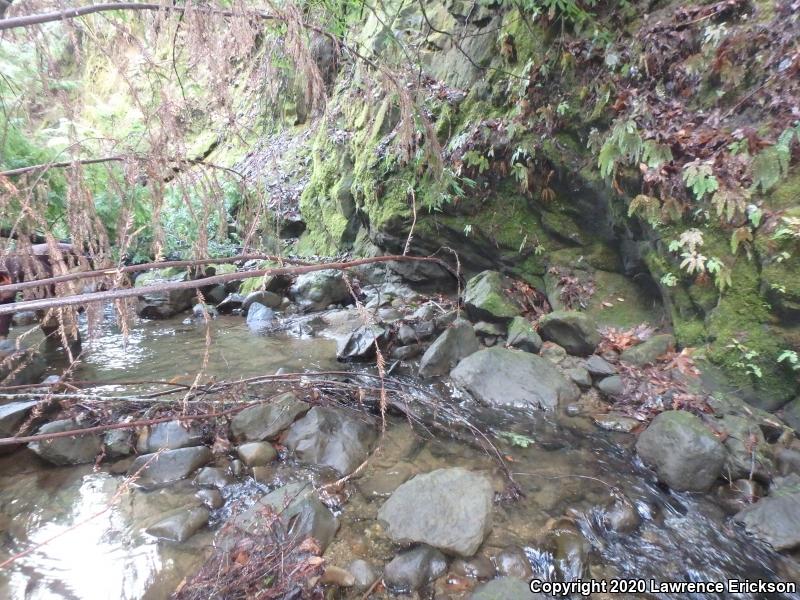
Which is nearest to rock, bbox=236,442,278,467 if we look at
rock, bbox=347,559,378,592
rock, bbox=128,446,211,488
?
rock, bbox=128,446,211,488

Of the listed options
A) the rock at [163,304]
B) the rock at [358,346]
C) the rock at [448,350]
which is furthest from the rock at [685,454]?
the rock at [163,304]

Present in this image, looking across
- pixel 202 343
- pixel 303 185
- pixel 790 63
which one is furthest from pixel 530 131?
pixel 303 185

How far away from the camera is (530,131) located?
251 inches

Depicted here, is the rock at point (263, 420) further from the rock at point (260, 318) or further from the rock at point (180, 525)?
the rock at point (260, 318)

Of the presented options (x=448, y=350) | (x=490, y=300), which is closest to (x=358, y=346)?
(x=448, y=350)

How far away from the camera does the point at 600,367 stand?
16.7ft

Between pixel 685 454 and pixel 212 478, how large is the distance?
157 inches

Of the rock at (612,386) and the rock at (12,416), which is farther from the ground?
the rock at (12,416)

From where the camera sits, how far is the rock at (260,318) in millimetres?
7997

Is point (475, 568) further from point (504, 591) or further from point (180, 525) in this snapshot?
point (180, 525)

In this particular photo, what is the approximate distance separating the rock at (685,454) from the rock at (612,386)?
993mm

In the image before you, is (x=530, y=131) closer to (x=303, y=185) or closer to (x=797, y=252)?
(x=797, y=252)

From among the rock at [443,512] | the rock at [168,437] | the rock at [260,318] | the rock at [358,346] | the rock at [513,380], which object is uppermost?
the rock at [443,512]

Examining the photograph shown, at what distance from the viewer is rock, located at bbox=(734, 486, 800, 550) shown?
9.69 ft
